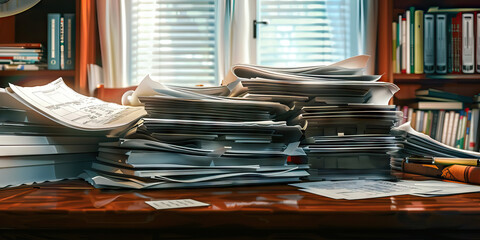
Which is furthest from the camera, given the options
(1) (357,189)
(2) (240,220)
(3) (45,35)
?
(3) (45,35)

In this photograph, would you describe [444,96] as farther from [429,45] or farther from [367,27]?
[367,27]

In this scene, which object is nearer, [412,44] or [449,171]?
[449,171]

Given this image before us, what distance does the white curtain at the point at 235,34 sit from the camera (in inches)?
97.7

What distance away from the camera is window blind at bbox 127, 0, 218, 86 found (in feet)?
8.54

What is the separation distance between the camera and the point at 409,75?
2312 mm

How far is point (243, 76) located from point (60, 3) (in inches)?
87.8

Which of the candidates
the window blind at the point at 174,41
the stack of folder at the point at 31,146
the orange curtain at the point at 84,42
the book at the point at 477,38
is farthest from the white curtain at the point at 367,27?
the stack of folder at the point at 31,146

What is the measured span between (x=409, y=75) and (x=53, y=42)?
1868 millimetres

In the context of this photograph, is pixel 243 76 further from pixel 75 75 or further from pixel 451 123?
pixel 451 123

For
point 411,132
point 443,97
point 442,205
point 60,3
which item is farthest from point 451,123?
point 60,3

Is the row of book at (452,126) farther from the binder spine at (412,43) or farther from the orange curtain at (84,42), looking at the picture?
the orange curtain at (84,42)

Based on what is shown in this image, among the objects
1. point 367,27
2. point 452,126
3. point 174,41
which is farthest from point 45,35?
point 452,126

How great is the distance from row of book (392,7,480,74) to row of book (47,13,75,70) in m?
1.75

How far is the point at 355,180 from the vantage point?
23.8 inches
